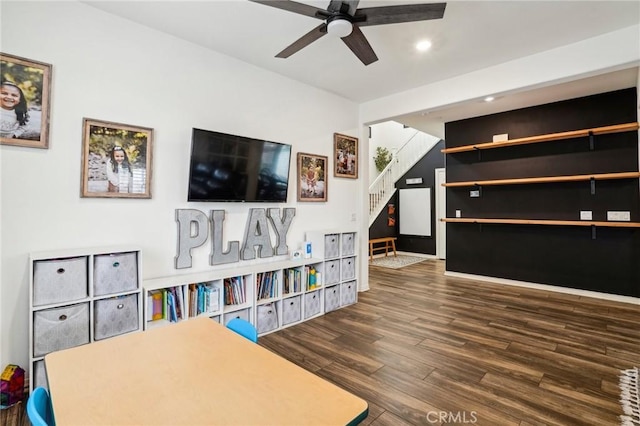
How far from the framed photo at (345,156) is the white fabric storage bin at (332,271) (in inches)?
53.6

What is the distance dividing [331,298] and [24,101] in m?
3.62

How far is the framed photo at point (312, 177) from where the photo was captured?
4336 millimetres

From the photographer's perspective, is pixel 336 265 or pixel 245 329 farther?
pixel 336 265

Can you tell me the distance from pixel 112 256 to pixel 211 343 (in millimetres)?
1462

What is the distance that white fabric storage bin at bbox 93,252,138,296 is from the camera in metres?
2.42

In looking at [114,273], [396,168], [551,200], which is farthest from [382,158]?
[114,273]

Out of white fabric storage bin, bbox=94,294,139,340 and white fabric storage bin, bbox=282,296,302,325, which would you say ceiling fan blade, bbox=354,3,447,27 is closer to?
white fabric storage bin, bbox=94,294,139,340

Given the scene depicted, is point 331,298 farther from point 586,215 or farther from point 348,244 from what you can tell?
point 586,215

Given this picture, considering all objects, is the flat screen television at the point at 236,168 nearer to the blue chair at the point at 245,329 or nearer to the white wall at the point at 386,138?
the blue chair at the point at 245,329

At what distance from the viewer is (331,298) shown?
4270 millimetres

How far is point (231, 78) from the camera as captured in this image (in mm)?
3594

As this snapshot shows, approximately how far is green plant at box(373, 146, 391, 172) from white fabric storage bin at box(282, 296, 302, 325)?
6518 mm

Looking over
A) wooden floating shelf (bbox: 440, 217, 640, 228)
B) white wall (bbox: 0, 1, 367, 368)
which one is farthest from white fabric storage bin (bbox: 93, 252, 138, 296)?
wooden floating shelf (bbox: 440, 217, 640, 228)

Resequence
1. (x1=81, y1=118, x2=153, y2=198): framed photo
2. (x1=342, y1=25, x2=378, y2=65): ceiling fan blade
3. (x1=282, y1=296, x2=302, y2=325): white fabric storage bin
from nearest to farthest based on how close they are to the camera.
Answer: (x1=342, y1=25, x2=378, y2=65): ceiling fan blade, (x1=81, y1=118, x2=153, y2=198): framed photo, (x1=282, y1=296, x2=302, y2=325): white fabric storage bin
